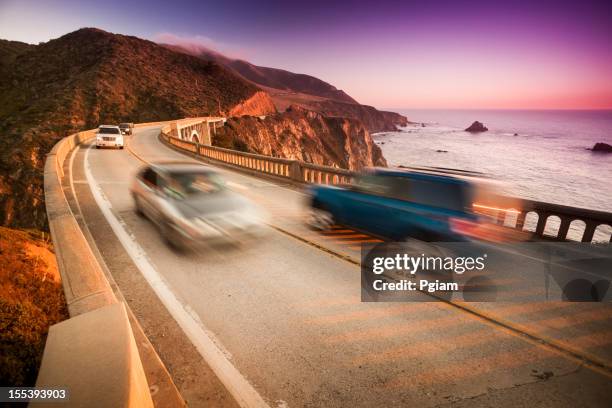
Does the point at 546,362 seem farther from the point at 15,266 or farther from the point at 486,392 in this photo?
the point at 15,266

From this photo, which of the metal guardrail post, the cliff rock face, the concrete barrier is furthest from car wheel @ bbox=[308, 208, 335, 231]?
the cliff rock face

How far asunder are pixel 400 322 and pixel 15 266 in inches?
318

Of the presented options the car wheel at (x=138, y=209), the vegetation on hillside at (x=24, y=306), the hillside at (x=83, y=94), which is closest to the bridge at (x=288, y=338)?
the vegetation on hillside at (x=24, y=306)

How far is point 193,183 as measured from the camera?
22.2ft

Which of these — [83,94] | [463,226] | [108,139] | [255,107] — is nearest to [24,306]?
[463,226]

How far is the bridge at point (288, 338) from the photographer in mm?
2297

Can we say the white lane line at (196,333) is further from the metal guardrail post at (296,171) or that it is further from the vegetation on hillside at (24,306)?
the metal guardrail post at (296,171)

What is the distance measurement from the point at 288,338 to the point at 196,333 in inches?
48.1

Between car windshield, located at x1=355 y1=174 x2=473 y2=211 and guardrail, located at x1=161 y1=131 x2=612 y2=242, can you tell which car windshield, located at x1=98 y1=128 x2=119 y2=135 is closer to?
guardrail, located at x1=161 y1=131 x2=612 y2=242

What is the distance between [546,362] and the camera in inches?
140

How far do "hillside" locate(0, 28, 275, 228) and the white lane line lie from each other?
119ft

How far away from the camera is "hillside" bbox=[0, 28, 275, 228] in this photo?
40062mm

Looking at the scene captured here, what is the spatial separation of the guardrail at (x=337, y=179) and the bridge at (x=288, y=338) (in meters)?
0.09

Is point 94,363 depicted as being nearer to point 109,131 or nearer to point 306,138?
point 109,131
